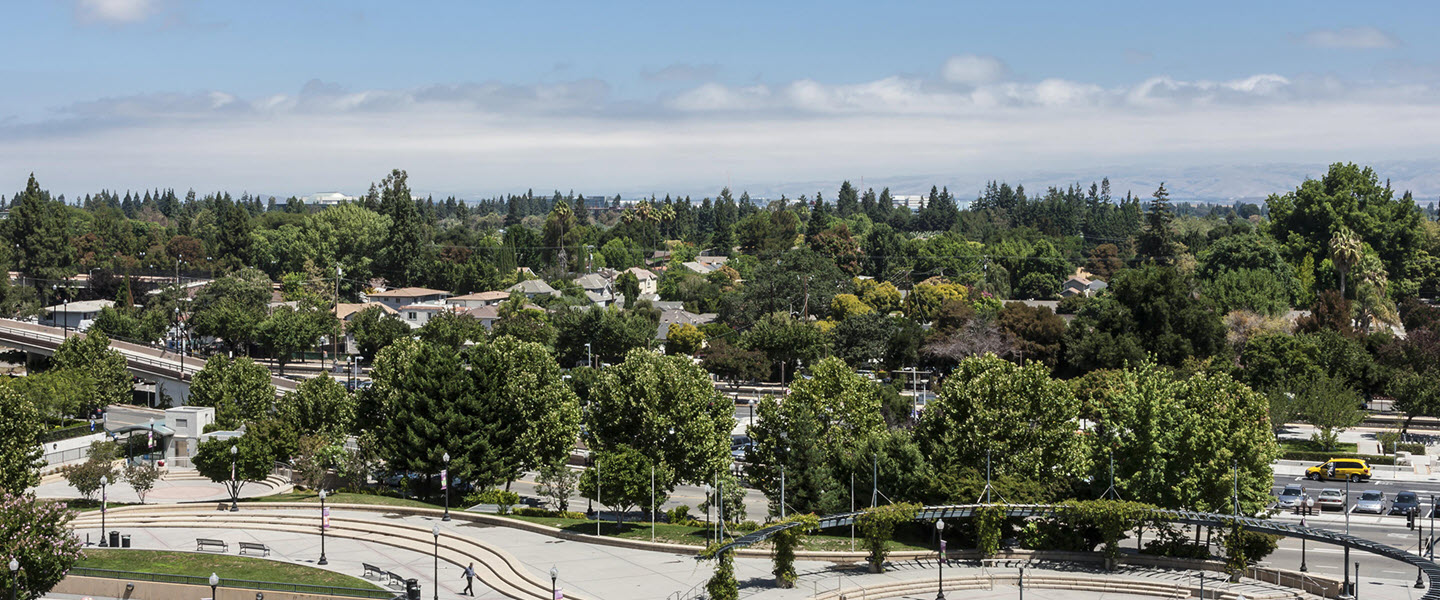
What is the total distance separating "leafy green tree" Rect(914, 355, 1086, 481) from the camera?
2012 inches

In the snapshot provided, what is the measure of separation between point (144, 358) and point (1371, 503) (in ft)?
262

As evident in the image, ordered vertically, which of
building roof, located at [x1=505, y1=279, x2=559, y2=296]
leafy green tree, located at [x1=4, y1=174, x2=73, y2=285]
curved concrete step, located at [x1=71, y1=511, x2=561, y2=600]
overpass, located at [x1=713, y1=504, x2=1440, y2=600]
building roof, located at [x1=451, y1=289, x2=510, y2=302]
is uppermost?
leafy green tree, located at [x1=4, y1=174, x2=73, y2=285]

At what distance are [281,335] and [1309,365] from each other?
77.7m

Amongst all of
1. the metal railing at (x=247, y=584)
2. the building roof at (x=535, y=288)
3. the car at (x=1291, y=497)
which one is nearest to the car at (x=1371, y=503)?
the car at (x=1291, y=497)

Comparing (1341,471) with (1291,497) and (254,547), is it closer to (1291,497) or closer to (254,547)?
(1291,497)

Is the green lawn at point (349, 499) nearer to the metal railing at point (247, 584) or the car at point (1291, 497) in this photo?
the metal railing at point (247, 584)

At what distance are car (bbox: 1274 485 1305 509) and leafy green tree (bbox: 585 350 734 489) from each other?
25492 mm

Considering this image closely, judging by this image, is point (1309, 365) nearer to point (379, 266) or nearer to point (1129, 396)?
point (1129, 396)

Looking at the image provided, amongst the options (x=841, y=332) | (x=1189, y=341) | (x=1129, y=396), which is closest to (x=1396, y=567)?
(x=1129, y=396)

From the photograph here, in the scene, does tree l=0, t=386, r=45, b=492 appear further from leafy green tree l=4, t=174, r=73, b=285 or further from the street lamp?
leafy green tree l=4, t=174, r=73, b=285

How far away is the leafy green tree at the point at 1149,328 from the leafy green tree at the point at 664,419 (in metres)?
40.9

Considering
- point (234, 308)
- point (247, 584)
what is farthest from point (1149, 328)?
point (234, 308)

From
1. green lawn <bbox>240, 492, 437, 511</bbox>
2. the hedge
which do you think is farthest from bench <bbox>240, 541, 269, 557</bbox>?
the hedge

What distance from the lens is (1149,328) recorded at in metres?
92.6
